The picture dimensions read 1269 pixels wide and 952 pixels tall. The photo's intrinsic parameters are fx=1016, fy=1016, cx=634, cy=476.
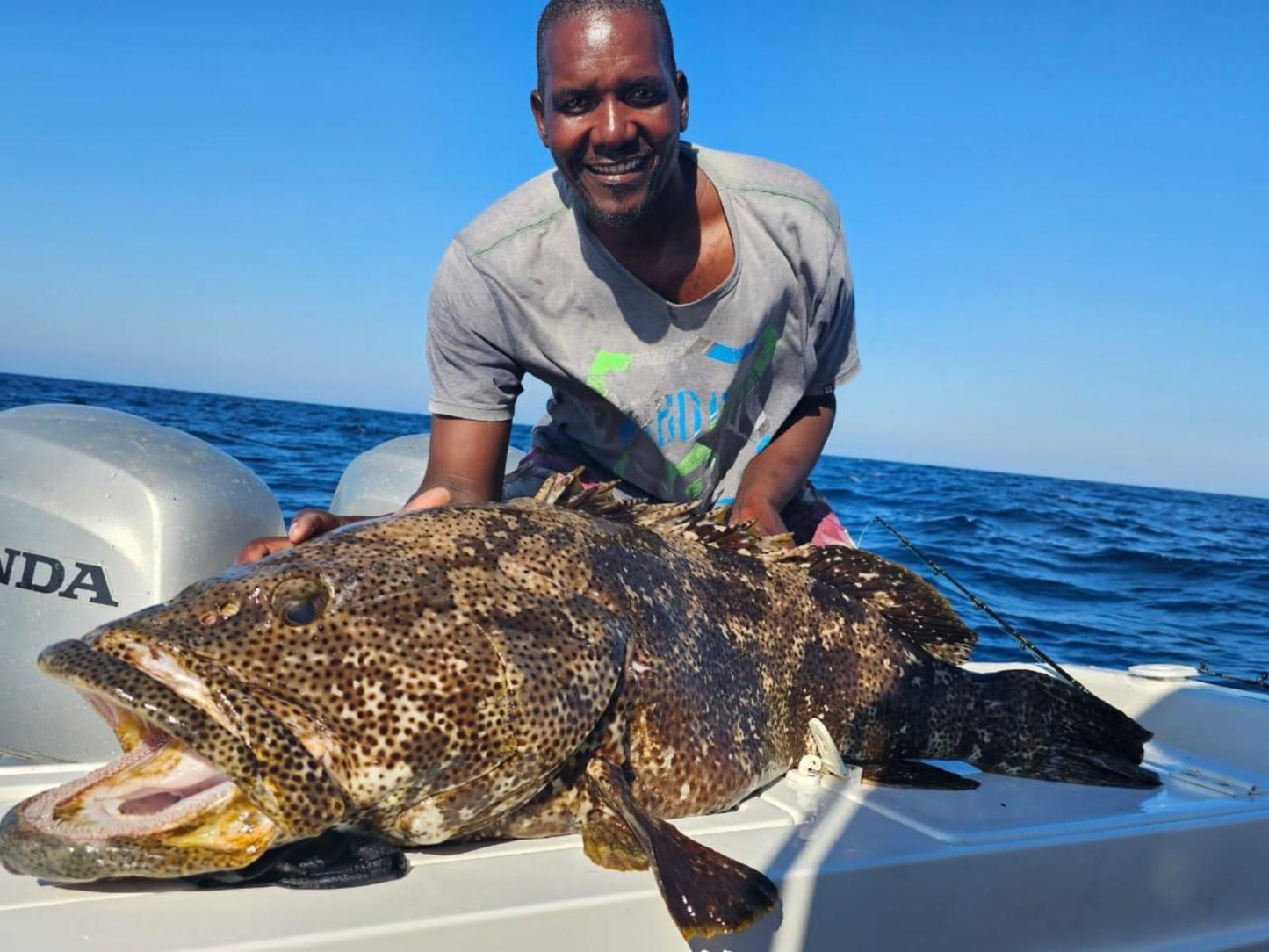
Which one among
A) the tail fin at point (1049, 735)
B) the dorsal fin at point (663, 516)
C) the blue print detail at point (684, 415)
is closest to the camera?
the dorsal fin at point (663, 516)

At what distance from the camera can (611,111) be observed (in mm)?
3328

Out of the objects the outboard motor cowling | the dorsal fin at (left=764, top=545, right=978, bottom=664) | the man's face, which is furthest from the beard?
the outboard motor cowling

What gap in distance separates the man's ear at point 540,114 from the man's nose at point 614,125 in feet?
0.76

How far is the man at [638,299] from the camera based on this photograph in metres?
3.41

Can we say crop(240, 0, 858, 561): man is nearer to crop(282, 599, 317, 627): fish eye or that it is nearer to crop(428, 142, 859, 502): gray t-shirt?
crop(428, 142, 859, 502): gray t-shirt

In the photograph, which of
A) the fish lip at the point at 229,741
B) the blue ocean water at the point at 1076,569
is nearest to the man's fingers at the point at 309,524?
the fish lip at the point at 229,741

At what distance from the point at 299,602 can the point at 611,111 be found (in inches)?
78.2

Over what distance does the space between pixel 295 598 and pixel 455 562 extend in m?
0.38

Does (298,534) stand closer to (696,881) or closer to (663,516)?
(663,516)

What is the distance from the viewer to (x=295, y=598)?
2143 mm

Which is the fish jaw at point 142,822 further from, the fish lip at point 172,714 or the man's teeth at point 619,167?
the man's teeth at point 619,167

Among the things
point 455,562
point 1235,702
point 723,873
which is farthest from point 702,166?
point 1235,702

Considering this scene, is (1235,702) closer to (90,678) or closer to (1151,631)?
(90,678)

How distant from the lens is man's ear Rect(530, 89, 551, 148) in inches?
138
